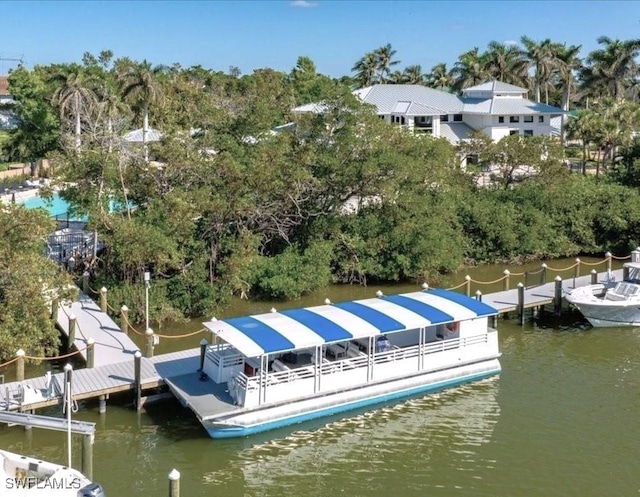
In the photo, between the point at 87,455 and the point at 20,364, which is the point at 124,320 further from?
the point at 87,455

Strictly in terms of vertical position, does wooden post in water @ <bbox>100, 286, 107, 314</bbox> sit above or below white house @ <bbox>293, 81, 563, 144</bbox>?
below

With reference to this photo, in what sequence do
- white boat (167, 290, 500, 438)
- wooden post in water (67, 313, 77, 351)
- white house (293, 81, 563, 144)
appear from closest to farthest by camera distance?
white boat (167, 290, 500, 438) < wooden post in water (67, 313, 77, 351) < white house (293, 81, 563, 144)

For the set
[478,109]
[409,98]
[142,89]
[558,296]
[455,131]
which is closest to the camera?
[558,296]

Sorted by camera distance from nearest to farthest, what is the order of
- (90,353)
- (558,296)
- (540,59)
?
(90,353), (558,296), (540,59)

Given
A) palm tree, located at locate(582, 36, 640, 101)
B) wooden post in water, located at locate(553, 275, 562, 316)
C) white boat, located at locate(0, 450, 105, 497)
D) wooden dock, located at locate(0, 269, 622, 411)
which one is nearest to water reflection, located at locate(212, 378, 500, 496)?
white boat, located at locate(0, 450, 105, 497)

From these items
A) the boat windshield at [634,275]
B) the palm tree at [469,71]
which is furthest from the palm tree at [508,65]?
the boat windshield at [634,275]

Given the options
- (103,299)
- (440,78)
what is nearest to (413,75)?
(440,78)

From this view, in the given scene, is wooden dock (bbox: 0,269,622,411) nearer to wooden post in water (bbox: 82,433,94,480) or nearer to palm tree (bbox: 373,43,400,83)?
wooden post in water (bbox: 82,433,94,480)
